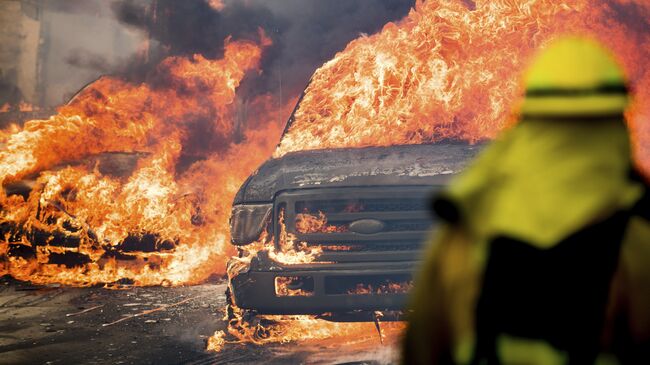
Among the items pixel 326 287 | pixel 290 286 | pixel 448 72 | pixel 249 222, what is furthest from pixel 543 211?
pixel 448 72

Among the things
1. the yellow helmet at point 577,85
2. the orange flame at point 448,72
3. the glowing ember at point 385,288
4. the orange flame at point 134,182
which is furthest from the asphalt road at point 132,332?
the yellow helmet at point 577,85

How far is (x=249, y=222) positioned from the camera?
611cm

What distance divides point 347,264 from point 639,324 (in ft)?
14.9

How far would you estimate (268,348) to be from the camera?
617 cm

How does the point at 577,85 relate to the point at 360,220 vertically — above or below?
above

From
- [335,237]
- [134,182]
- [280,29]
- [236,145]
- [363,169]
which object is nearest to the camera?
[335,237]

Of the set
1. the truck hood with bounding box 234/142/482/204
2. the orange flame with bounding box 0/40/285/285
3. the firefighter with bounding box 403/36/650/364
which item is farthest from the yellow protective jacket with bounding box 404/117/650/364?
the orange flame with bounding box 0/40/285/285

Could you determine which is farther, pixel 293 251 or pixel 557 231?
pixel 293 251

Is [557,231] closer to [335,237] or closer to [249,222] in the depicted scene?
[335,237]

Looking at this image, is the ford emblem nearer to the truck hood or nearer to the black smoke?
the truck hood

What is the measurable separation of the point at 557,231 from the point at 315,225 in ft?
15.8

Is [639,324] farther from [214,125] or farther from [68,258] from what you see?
[214,125]

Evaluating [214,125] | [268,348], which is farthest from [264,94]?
[268,348]

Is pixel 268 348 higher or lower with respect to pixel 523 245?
lower
